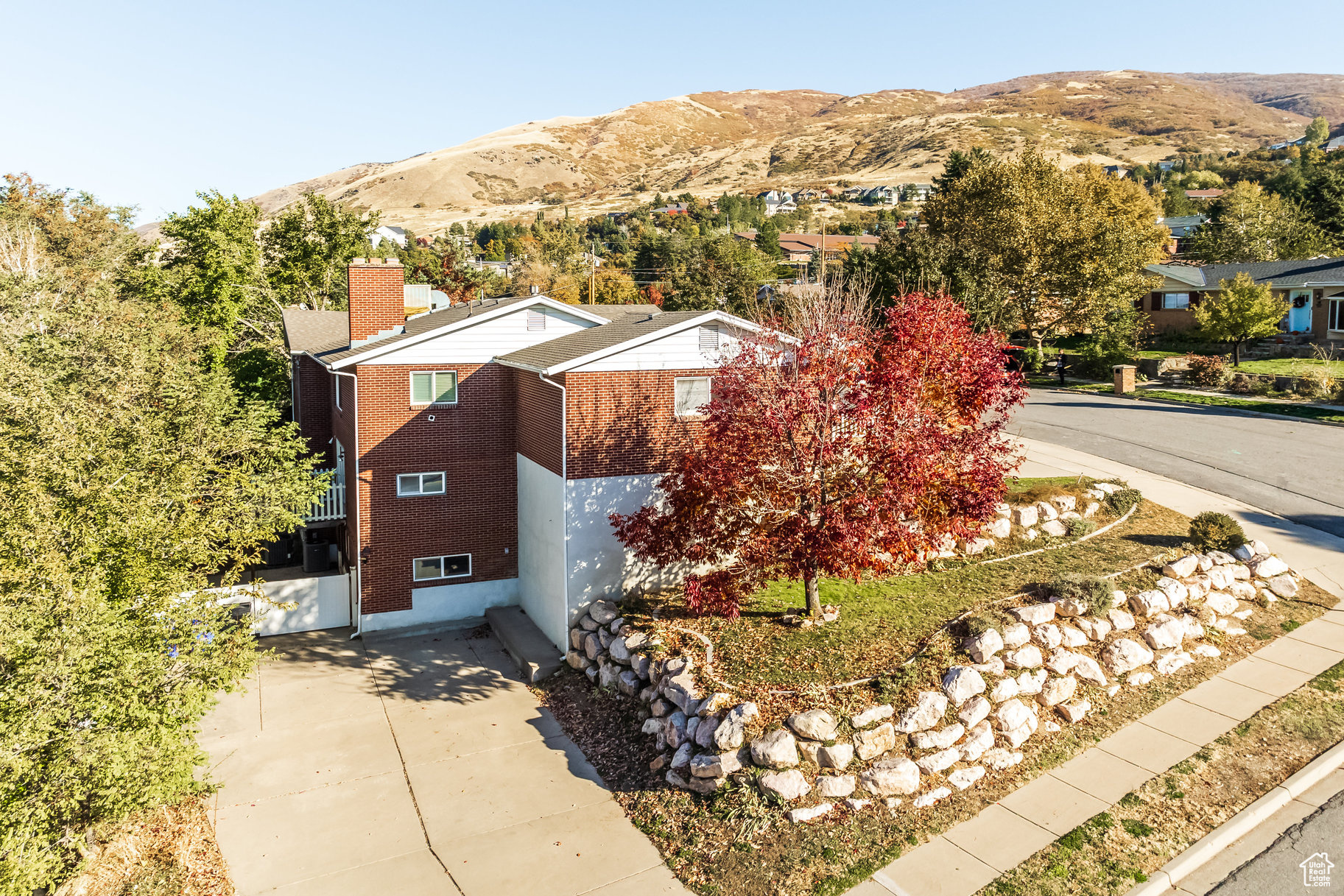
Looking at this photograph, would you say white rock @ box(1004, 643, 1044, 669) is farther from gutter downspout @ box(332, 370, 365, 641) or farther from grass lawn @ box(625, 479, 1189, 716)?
gutter downspout @ box(332, 370, 365, 641)

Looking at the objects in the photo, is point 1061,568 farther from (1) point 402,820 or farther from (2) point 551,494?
(1) point 402,820

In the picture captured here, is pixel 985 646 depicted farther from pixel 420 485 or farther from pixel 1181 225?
pixel 1181 225

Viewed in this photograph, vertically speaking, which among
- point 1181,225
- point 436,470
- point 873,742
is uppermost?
point 1181,225

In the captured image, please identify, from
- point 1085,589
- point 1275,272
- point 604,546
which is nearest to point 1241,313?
point 1275,272

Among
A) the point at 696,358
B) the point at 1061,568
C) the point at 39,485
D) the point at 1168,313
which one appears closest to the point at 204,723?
the point at 39,485

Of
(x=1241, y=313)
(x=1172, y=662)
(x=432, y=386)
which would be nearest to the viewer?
(x=1172, y=662)

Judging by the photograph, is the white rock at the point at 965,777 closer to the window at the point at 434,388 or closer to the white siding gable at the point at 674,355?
the white siding gable at the point at 674,355
